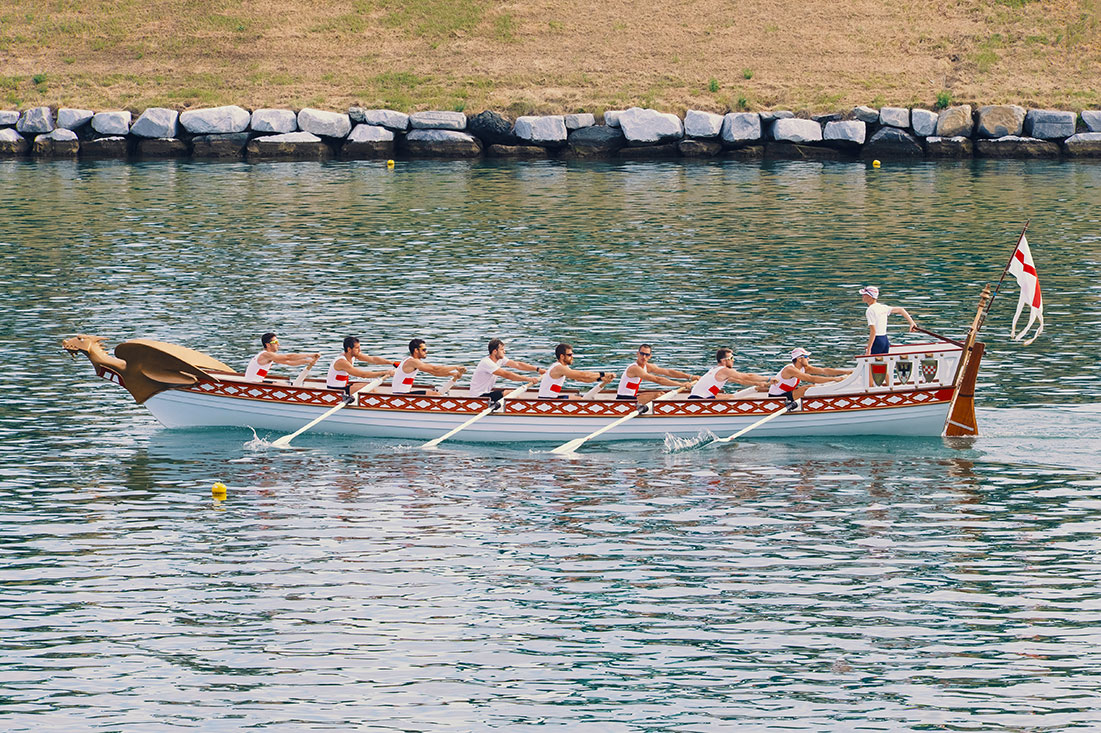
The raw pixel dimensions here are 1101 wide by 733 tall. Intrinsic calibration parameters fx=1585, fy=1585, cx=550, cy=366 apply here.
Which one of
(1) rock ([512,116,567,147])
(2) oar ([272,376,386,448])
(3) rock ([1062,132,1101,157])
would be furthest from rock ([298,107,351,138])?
(2) oar ([272,376,386,448])

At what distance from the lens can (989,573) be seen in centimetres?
2216

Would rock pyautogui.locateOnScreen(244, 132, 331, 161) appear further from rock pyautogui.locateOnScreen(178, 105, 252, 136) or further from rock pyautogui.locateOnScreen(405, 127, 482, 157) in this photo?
rock pyautogui.locateOnScreen(405, 127, 482, 157)

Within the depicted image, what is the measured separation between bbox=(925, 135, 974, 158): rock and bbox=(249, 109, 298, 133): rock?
29.6 metres

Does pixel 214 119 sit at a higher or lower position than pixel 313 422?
higher

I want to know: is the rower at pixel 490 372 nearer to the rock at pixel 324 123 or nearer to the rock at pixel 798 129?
the rock at pixel 798 129

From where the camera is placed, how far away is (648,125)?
73188mm

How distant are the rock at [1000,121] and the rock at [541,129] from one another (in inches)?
751

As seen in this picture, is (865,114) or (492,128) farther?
(492,128)

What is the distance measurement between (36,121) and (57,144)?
142cm

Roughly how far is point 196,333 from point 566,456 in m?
13.3

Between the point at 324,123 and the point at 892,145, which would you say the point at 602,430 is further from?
the point at 324,123

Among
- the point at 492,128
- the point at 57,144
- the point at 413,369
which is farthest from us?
the point at 57,144

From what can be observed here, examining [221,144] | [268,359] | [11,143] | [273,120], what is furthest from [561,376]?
[11,143]

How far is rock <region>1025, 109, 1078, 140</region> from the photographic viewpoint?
71125 mm
